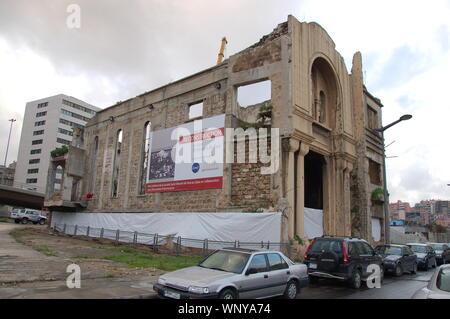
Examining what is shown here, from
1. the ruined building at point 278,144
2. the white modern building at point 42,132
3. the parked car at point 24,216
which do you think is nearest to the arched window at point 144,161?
the ruined building at point 278,144

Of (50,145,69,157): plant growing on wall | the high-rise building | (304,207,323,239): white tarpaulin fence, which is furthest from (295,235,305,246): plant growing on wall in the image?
the high-rise building

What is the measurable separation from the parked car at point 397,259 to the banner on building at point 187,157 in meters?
9.24

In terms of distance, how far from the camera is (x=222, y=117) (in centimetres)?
2044

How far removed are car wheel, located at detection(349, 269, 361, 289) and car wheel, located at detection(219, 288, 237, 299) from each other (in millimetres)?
5528

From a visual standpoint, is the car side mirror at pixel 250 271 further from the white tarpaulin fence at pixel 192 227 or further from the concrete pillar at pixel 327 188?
the concrete pillar at pixel 327 188

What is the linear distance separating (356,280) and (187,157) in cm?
1311

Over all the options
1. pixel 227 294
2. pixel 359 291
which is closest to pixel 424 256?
pixel 359 291

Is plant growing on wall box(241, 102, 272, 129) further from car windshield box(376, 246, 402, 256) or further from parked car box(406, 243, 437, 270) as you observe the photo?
parked car box(406, 243, 437, 270)

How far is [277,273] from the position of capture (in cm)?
864

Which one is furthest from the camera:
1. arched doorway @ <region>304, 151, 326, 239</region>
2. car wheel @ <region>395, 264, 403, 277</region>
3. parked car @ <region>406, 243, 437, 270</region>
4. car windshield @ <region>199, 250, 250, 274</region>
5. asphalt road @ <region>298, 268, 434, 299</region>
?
arched doorway @ <region>304, 151, 326, 239</region>

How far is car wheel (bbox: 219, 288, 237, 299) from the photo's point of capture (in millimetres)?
7080

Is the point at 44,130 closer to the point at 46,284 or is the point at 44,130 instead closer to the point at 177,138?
the point at 177,138

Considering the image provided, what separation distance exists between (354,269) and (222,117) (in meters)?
11.9
